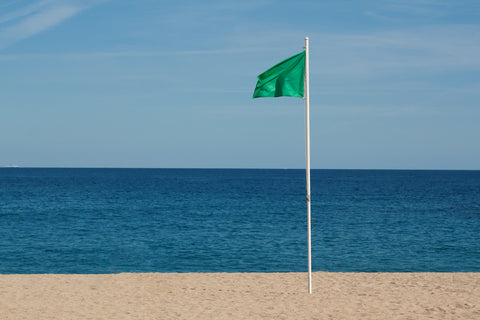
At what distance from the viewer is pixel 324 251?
25.0 meters

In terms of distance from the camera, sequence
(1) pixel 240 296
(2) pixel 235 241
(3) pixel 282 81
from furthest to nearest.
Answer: (2) pixel 235 241 → (1) pixel 240 296 → (3) pixel 282 81

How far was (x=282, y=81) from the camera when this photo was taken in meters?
11.8

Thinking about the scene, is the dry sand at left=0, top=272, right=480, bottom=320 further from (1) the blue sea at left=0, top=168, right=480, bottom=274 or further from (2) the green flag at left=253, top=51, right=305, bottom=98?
(1) the blue sea at left=0, top=168, right=480, bottom=274

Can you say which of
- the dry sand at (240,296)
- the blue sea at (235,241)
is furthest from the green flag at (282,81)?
the blue sea at (235,241)

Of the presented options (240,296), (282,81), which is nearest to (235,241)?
(240,296)

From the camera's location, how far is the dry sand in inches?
420

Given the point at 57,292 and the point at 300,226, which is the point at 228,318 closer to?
the point at 57,292

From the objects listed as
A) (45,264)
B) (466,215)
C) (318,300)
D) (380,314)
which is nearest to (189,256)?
(45,264)

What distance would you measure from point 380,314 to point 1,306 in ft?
29.0

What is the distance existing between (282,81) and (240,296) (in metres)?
5.62

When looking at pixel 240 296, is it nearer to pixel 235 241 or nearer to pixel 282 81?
pixel 282 81

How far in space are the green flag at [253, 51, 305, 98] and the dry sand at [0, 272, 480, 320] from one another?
512 centimetres

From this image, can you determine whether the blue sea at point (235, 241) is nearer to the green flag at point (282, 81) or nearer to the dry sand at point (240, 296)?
the dry sand at point (240, 296)

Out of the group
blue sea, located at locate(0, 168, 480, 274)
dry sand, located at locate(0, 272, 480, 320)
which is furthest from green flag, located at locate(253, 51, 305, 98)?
blue sea, located at locate(0, 168, 480, 274)
